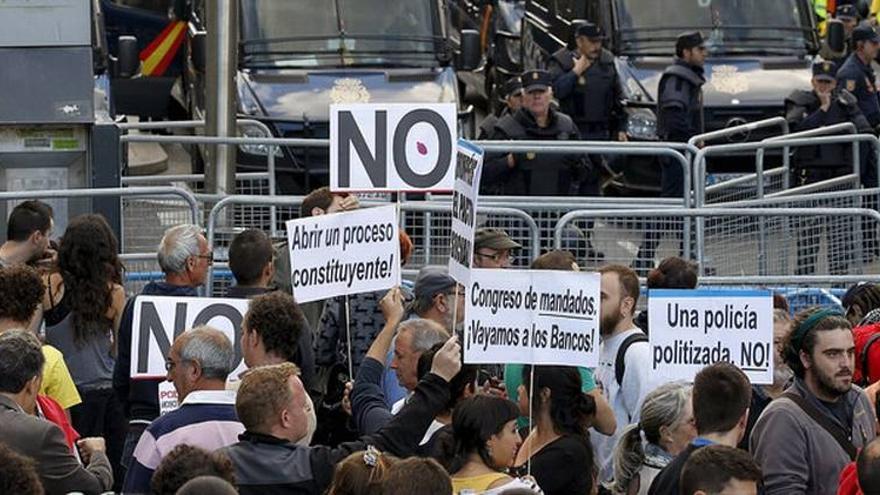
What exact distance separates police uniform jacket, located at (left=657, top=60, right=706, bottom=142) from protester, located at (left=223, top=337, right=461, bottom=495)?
9.65m

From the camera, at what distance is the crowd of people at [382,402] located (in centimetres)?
814

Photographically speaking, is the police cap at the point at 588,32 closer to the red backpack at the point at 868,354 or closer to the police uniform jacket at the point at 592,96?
the police uniform jacket at the point at 592,96

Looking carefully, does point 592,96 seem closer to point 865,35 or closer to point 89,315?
point 865,35

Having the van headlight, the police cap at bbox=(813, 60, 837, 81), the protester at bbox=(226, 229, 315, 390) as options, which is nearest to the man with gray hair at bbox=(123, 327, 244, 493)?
the protester at bbox=(226, 229, 315, 390)

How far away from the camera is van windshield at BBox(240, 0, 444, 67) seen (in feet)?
63.5

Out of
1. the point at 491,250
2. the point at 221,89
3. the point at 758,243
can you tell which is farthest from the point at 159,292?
the point at 221,89

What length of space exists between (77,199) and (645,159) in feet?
20.9

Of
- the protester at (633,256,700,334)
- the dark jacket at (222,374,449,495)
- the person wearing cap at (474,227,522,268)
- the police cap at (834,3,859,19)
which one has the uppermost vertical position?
→ the police cap at (834,3,859,19)

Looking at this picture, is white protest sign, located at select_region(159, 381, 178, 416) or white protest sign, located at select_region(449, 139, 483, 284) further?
white protest sign, located at select_region(159, 381, 178, 416)

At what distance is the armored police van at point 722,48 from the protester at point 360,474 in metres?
11.5

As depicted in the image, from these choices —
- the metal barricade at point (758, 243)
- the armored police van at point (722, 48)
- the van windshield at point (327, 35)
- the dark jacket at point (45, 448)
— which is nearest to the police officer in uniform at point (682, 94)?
the armored police van at point (722, 48)

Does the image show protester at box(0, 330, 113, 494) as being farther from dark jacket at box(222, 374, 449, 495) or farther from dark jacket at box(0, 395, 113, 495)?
dark jacket at box(222, 374, 449, 495)

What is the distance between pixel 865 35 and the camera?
19.6 meters

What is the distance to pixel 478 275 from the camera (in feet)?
30.2
